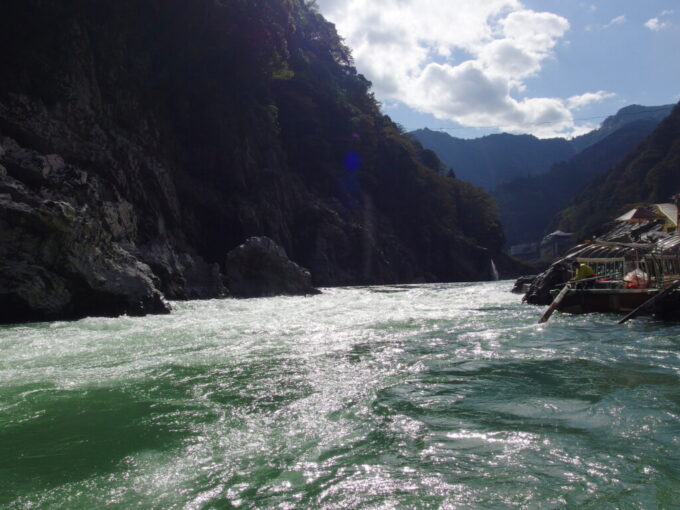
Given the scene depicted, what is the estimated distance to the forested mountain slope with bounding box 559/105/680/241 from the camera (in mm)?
75875

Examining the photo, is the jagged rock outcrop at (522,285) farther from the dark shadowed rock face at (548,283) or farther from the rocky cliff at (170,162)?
the rocky cliff at (170,162)

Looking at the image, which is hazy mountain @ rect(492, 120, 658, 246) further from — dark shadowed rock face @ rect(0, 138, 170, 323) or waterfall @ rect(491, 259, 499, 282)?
dark shadowed rock face @ rect(0, 138, 170, 323)

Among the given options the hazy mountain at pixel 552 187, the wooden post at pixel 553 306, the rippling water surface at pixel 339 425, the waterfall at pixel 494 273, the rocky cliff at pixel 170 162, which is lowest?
the rippling water surface at pixel 339 425

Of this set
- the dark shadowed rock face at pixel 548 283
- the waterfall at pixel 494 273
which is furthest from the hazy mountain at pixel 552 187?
the dark shadowed rock face at pixel 548 283

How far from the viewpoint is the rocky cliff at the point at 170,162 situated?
48.9 ft

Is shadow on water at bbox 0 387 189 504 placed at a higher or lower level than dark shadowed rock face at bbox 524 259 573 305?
lower

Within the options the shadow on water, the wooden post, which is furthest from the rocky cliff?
the wooden post

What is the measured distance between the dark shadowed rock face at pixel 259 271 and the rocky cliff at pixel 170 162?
156 cm

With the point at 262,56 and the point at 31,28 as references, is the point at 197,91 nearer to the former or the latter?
the point at 262,56

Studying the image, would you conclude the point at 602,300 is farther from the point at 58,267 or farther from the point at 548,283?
the point at 58,267

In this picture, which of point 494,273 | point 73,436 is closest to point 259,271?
point 73,436

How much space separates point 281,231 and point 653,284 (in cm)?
3219

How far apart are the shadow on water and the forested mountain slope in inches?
2824

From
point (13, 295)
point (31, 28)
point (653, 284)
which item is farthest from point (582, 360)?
point (31, 28)
